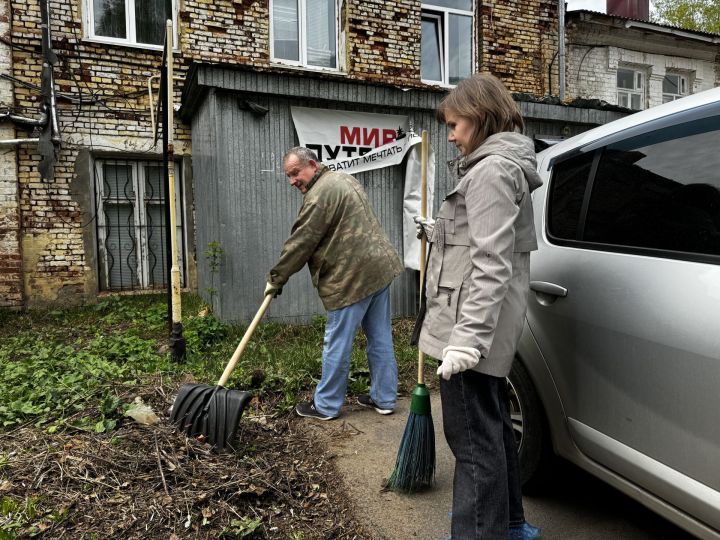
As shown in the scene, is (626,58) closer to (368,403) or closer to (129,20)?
(129,20)

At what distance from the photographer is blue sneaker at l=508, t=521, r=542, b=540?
2275 millimetres

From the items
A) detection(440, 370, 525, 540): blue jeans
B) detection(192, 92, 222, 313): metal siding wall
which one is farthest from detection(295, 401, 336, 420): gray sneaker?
detection(192, 92, 222, 313): metal siding wall

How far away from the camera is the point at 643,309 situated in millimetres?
1875

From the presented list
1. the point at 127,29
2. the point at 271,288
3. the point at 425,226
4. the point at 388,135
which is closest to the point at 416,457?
the point at 425,226

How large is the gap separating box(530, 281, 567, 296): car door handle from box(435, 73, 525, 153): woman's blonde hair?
70 cm

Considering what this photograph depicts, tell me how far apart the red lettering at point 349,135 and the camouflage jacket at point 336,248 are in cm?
307

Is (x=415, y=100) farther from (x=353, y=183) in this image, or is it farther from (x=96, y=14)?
(x=96, y=14)

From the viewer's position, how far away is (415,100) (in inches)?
266

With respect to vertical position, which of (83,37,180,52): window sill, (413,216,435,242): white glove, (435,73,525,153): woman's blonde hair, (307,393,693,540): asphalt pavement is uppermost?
(83,37,180,52): window sill

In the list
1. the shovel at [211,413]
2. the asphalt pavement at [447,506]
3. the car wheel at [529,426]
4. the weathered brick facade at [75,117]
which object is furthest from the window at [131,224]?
the car wheel at [529,426]

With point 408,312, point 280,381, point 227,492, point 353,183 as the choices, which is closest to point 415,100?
point 408,312

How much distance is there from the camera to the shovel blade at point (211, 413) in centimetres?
304

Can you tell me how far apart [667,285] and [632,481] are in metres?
0.72

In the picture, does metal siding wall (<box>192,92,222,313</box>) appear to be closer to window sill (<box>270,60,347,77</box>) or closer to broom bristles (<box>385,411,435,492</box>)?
window sill (<box>270,60,347,77</box>)
